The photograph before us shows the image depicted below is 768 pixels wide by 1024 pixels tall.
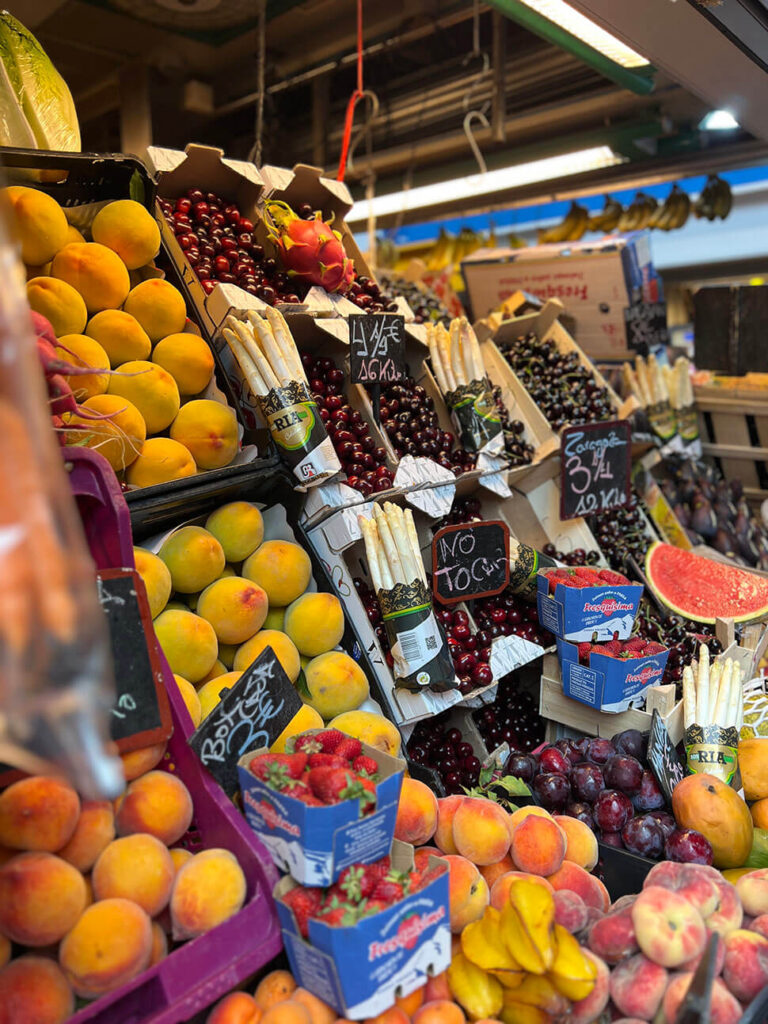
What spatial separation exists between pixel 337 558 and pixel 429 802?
2.54ft

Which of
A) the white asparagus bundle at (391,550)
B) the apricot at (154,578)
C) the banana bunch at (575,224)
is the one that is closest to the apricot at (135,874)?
the apricot at (154,578)

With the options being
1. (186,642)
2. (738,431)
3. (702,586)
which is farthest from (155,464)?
(738,431)

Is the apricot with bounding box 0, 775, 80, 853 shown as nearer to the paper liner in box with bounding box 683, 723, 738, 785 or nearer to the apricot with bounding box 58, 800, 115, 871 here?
the apricot with bounding box 58, 800, 115, 871

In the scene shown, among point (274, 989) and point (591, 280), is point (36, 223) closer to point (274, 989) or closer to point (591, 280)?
point (274, 989)

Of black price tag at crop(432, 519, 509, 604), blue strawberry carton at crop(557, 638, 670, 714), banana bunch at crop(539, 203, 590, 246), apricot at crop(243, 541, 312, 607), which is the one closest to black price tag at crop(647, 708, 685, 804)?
blue strawberry carton at crop(557, 638, 670, 714)

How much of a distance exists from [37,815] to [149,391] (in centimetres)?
107

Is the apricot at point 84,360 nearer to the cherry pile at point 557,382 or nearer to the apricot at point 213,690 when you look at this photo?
the apricot at point 213,690

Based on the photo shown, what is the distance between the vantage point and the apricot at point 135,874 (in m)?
1.20

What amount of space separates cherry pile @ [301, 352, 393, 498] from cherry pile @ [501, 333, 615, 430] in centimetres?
106

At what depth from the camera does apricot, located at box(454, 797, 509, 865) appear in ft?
5.08

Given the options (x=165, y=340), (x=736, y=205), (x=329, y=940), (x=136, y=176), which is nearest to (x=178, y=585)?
(x=165, y=340)

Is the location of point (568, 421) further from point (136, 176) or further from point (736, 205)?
point (736, 205)

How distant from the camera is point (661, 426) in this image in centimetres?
406

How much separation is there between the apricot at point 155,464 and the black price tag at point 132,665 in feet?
1.92
